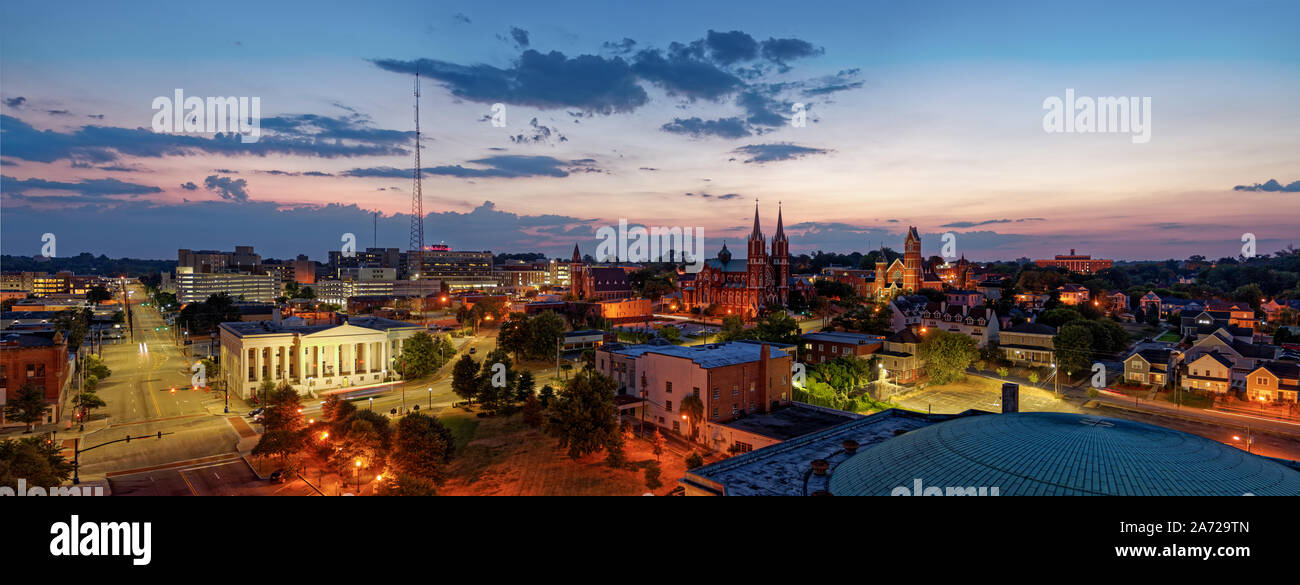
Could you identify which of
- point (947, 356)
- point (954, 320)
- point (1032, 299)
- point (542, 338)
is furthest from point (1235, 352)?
point (1032, 299)

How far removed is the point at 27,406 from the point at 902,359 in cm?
6495

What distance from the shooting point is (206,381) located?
51.2 m

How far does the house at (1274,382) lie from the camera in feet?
134

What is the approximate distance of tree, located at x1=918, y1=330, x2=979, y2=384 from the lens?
2030 inches

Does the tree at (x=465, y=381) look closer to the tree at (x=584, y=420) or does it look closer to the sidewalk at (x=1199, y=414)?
the tree at (x=584, y=420)

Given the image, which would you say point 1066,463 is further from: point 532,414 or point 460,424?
point 460,424

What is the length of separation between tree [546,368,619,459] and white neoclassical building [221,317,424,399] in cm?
2941

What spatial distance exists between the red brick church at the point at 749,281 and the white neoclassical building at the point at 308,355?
2406 inches

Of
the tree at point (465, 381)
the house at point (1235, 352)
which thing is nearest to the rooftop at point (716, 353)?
the tree at point (465, 381)

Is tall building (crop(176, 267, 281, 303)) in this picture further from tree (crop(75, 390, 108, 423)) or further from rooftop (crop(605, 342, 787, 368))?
rooftop (crop(605, 342, 787, 368))

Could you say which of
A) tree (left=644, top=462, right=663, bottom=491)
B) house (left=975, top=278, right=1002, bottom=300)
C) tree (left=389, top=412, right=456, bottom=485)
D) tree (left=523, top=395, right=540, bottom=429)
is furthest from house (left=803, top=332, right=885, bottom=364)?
house (left=975, top=278, right=1002, bottom=300)

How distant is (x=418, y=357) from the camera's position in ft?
173
